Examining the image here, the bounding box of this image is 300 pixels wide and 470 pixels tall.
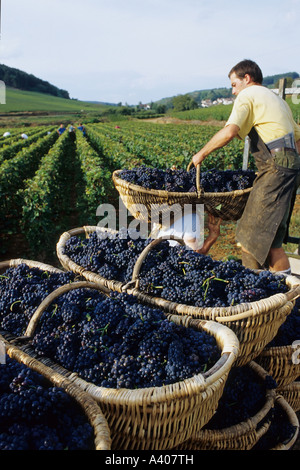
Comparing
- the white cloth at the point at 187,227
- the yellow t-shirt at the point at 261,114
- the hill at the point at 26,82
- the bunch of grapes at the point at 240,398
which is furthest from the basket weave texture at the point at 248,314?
the hill at the point at 26,82

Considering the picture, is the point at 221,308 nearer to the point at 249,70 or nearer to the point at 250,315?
the point at 250,315

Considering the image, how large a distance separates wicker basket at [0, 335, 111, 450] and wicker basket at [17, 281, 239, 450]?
64 millimetres

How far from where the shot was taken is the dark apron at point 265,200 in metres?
3.11

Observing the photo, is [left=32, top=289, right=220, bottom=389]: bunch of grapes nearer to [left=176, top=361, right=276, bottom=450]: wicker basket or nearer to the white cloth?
[left=176, top=361, right=276, bottom=450]: wicker basket

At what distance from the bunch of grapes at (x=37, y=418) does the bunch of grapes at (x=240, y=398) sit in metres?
0.90

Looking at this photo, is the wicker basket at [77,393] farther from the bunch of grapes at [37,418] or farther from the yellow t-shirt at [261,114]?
the yellow t-shirt at [261,114]

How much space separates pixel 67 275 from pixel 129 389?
104cm

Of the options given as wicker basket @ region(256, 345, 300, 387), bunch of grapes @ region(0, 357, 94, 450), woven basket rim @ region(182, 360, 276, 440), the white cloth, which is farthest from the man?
bunch of grapes @ region(0, 357, 94, 450)

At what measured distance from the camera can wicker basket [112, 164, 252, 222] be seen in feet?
10.4

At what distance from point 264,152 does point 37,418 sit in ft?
9.09

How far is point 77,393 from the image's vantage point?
1438mm

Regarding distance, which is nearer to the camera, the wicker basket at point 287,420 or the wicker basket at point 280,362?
the wicker basket at point 287,420
